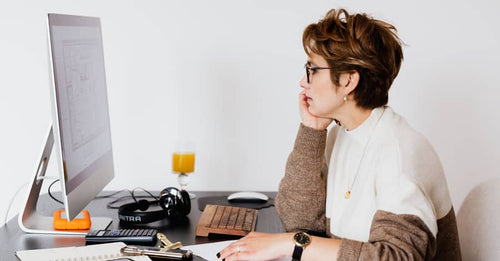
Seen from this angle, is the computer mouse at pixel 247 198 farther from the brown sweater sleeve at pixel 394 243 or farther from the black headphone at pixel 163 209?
the brown sweater sleeve at pixel 394 243

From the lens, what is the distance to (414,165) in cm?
137

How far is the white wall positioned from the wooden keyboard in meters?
0.66

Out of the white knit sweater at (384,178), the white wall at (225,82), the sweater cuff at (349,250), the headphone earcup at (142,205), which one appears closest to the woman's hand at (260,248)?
the sweater cuff at (349,250)

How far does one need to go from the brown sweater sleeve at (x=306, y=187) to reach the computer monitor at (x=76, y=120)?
0.51 meters

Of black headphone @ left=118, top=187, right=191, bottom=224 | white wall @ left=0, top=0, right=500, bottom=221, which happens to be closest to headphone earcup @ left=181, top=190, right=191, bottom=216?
black headphone @ left=118, top=187, right=191, bottom=224

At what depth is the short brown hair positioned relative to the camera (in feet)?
4.78

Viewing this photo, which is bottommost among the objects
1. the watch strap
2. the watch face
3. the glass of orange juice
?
the watch strap

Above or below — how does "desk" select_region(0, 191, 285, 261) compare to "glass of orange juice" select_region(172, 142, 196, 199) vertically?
below

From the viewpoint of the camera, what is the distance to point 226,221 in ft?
5.33

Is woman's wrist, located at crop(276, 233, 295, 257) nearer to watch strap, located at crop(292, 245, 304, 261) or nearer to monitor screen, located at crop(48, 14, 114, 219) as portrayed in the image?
watch strap, located at crop(292, 245, 304, 261)

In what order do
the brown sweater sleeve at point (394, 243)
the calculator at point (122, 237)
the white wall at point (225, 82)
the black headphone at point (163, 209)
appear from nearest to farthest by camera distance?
1. the brown sweater sleeve at point (394, 243)
2. the calculator at point (122, 237)
3. the black headphone at point (163, 209)
4. the white wall at point (225, 82)

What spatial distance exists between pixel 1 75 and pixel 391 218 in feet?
5.50

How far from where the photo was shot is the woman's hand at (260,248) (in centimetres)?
134

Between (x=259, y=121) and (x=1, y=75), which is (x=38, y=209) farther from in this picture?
(x=259, y=121)
